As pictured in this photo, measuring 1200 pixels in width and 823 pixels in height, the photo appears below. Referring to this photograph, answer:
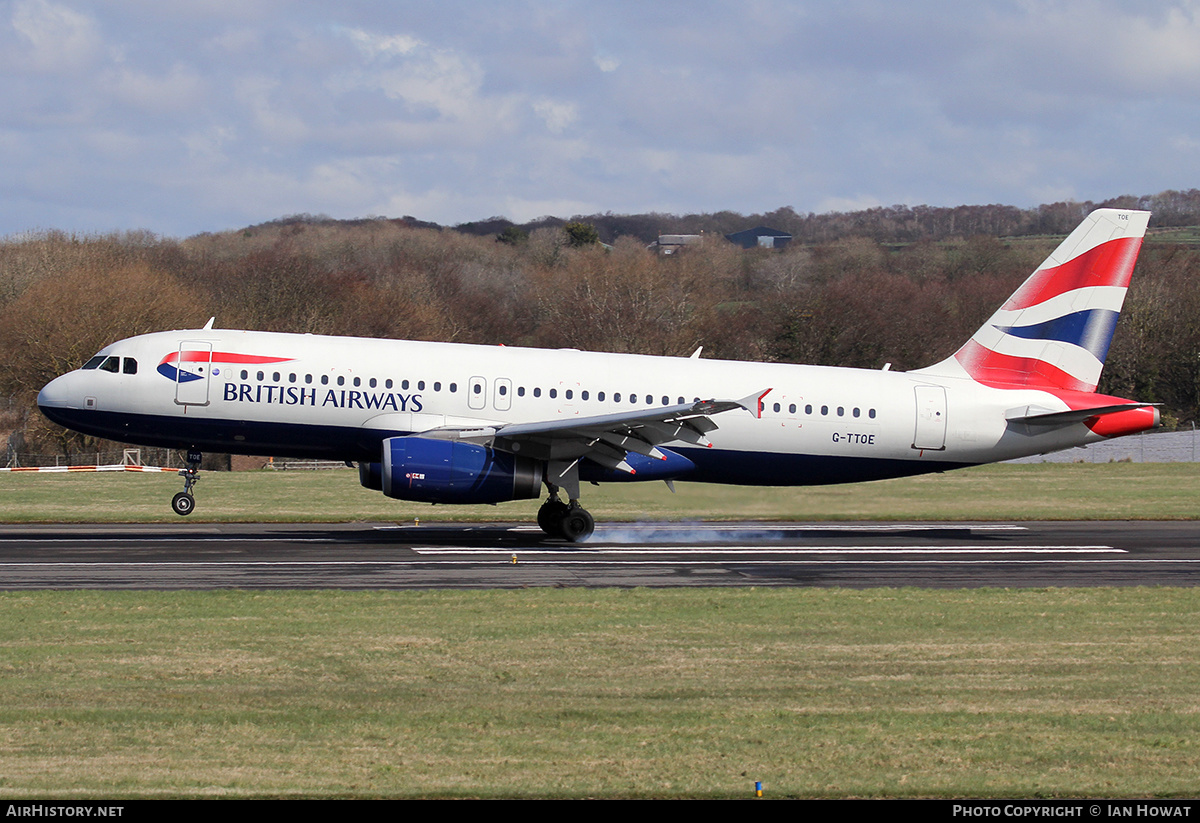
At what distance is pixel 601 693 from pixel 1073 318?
21.3 metres

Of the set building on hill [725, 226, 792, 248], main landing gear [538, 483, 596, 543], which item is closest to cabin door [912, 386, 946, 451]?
main landing gear [538, 483, 596, 543]

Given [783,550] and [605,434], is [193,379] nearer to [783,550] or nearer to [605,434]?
[605,434]

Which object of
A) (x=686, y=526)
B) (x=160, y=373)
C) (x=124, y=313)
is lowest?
(x=686, y=526)

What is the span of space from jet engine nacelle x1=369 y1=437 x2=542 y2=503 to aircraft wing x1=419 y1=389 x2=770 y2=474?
48cm

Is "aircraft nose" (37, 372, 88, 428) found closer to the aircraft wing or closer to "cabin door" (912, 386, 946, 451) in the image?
the aircraft wing

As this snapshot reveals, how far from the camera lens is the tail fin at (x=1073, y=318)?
29.3m

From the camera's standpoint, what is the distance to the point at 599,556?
954 inches

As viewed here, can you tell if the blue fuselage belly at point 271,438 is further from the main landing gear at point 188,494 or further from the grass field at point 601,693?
the grass field at point 601,693

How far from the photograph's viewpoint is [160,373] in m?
26.1

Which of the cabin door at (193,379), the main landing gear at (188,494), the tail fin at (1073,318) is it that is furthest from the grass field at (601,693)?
the tail fin at (1073,318)

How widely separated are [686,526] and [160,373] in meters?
13.5

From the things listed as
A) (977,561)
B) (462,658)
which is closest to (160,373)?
(462,658)
